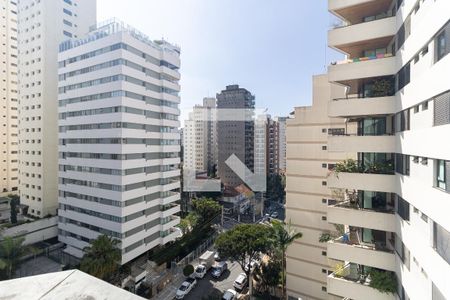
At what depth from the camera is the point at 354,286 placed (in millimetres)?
10594

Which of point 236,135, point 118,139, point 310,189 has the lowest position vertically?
point 310,189

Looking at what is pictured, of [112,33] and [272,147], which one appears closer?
[112,33]

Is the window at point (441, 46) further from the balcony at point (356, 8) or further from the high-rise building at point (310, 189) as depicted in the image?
the high-rise building at point (310, 189)

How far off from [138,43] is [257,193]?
45875mm

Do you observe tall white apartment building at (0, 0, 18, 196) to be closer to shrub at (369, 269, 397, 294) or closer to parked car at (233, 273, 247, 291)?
parked car at (233, 273, 247, 291)

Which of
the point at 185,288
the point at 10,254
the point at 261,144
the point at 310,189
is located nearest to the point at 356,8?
the point at 310,189

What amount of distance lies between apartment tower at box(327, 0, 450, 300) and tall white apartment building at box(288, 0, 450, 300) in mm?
35

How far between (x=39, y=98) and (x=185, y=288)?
2959cm

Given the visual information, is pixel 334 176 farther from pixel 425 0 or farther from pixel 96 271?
pixel 96 271

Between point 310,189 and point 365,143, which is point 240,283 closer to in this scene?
point 310,189

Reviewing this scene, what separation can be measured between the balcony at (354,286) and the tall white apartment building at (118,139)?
62.2 ft

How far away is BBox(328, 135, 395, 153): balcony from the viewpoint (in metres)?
10.4

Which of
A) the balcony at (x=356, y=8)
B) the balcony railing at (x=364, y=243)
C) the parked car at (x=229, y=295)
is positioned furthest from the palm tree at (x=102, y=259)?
the balcony at (x=356, y=8)

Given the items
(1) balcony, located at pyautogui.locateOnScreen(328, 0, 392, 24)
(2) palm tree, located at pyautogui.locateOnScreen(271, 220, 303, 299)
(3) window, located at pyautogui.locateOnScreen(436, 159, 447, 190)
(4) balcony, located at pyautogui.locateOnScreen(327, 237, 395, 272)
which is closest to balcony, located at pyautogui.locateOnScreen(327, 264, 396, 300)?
(4) balcony, located at pyautogui.locateOnScreen(327, 237, 395, 272)
